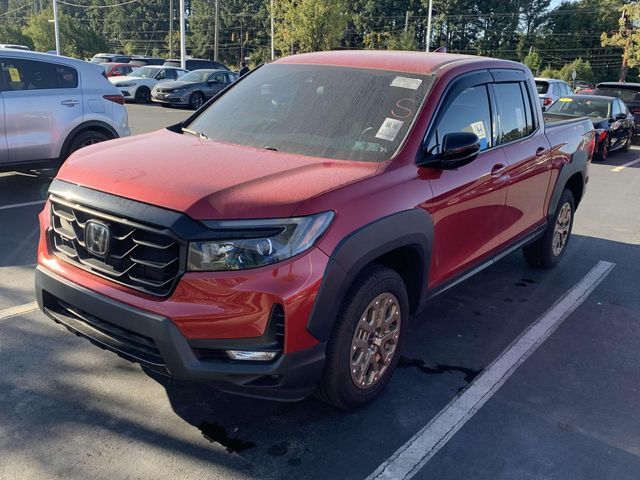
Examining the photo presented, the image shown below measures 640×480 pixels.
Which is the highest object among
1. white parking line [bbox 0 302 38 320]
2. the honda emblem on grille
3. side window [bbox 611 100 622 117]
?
the honda emblem on grille

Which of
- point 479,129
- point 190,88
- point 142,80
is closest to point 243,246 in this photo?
point 479,129

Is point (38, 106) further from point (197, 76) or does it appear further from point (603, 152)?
point (197, 76)

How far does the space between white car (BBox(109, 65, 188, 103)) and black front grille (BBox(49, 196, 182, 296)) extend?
21.7 metres

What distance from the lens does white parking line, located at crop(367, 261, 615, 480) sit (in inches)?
115

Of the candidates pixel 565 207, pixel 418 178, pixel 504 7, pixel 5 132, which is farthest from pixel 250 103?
pixel 504 7

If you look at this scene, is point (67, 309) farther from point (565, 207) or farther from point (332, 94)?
point (565, 207)

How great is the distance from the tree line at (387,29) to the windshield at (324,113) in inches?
1542

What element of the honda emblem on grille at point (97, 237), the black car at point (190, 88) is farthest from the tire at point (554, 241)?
the black car at point (190, 88)

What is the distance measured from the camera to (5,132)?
23.6ft

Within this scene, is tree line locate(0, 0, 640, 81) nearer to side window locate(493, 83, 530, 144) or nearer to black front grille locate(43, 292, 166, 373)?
side window locate(493, 83, 530, 144)

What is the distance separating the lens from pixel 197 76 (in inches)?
945

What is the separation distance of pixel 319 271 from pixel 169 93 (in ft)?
70.7

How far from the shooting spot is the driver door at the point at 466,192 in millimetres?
3641

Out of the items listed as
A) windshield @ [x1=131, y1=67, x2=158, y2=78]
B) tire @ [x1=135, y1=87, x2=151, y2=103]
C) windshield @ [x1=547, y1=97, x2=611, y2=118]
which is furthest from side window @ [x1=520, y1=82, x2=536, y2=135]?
windshield @ [x1=131, y1=67, x2=158, y2=78]
